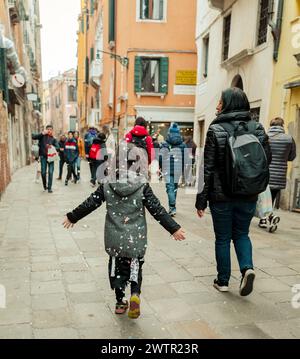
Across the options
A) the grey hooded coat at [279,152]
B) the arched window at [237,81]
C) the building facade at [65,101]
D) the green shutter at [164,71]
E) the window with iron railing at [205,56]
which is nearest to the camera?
the grey hooded coat at [279,152]

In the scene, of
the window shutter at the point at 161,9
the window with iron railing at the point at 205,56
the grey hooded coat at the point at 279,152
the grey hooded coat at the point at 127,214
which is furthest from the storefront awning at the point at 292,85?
the window shutter at the point at 161,9

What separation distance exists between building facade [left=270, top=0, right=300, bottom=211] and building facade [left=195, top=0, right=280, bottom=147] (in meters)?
0.33

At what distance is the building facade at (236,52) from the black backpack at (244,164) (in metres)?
6.41

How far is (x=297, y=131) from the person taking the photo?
7.98m

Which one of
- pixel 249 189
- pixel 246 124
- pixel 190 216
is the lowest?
pixel 190 216

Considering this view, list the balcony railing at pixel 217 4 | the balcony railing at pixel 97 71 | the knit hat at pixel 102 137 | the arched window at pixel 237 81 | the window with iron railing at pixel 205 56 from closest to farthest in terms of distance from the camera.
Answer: the knit hat at pixel 102 137, the arched window at pixel 237 81, the balcony railing at pixel 217 4, the window with iron railing at pixel 205 56, the balcony railing at pixel 97 71

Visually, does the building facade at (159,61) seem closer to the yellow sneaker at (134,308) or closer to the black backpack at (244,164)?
the black backpack at (244,164)

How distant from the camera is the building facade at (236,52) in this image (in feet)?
30.2

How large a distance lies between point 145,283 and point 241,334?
1186 millimetres

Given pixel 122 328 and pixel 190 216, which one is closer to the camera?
pixel 122 328

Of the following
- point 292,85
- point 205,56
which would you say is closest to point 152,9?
point 205,56
